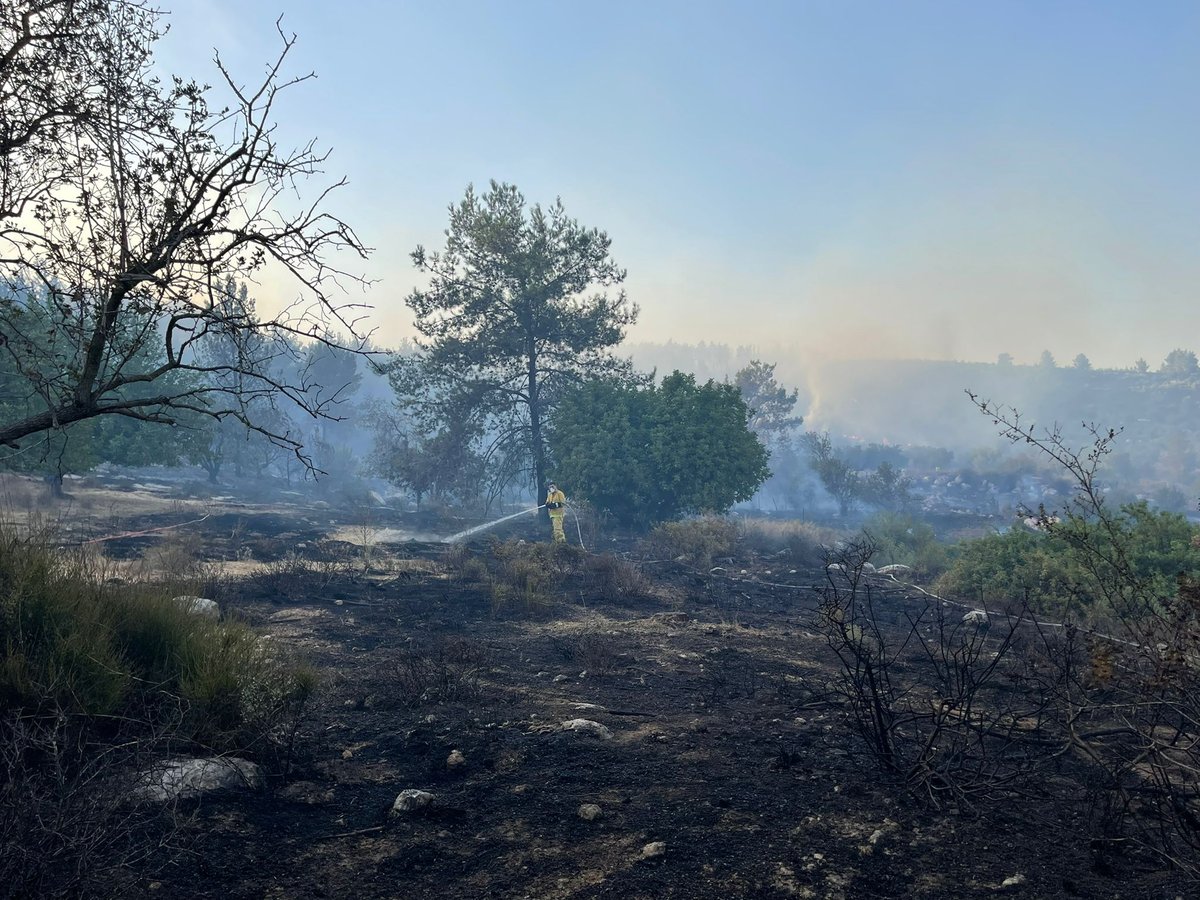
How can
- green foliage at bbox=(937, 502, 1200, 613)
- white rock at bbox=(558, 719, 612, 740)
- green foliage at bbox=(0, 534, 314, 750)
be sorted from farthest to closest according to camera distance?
1. green foliage at bbox=(937, 502, 1200, 613)
2. white rock at bbox=(558, 719, 612, 740)
3. green foliage at bbox=(0, 534, 314, 750)

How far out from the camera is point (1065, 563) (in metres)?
12.3

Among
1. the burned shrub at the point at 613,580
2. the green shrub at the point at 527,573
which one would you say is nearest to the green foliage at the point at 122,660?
the green shrub at the point at 527,573

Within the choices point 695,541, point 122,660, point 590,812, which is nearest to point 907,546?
point 695,541

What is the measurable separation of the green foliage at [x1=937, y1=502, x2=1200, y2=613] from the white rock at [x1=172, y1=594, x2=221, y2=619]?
873 cm

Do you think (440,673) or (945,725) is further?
(440,673)

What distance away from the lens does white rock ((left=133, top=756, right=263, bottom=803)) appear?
3.82 m

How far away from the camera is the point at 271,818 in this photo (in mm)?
4094

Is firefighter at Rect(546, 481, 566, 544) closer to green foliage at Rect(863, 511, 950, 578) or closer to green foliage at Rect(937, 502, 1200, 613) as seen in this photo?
green foliage at Rect(863, 511, 950, 578)

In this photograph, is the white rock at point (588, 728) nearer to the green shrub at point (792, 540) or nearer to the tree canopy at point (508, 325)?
the green shrub at point (792, 540)

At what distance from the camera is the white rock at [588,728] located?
5531mm

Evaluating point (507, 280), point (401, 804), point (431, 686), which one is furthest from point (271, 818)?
point (507, 280)

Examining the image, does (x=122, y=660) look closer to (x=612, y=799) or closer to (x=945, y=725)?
(x=612, y=799)

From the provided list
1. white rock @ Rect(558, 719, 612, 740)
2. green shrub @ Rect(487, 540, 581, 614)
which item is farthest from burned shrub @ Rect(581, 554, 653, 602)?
white rock @ Rect(558, 719, 612, 740)

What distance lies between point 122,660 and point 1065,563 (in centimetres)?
1319
